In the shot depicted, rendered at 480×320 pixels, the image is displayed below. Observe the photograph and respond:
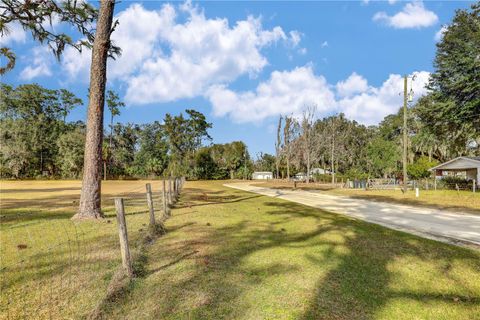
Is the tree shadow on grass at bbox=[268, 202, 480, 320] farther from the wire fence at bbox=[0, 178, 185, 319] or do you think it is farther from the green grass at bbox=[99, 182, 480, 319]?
the wire fence at bbox=[0, 178, 185, 319]

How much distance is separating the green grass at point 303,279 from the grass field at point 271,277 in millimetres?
14

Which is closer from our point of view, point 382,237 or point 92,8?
point 382,237

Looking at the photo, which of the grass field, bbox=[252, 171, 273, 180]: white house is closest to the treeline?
bbox=[252, 171, 273, 180]: white house

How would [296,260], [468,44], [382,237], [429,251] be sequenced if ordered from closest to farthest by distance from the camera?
1. [296,260]
2. [429,251]
3. [382,237]
4. [468,44]

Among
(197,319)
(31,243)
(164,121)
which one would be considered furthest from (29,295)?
(164,121)

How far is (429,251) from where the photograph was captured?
5.68 metres

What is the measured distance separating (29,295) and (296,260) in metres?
3.89

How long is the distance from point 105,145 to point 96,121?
48197 mm

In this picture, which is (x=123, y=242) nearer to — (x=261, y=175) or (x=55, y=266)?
(x=55, y=266)

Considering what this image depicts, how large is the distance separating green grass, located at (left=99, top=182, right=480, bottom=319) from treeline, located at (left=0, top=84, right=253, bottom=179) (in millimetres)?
44800

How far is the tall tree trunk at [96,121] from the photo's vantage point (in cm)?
877

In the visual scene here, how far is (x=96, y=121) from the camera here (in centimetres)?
905

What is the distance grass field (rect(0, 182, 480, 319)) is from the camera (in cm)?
332

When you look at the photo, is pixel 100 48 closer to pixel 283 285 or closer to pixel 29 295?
pixel 29 295
